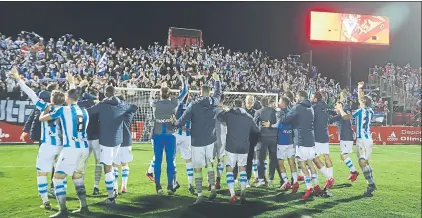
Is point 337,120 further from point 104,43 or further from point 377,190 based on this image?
point 104,43

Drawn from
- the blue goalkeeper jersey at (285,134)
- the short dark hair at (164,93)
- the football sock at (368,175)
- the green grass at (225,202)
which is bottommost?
the green grass at (225,202)

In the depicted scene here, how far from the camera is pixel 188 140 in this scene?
343 inches

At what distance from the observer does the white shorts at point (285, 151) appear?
8.45m

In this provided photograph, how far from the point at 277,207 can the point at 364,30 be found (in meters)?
30.1

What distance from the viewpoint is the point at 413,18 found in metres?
38.2

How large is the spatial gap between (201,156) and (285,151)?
2.19 m

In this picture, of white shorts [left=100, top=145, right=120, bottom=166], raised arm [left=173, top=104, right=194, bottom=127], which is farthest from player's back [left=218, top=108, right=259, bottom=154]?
white shorts [left=100, top=145, right=120, bottom=166]

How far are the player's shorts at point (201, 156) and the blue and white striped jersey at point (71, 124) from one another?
2.16 metres

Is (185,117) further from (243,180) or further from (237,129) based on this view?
(243,180)

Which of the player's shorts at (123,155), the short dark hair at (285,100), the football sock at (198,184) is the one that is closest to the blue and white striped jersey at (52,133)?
the player's shorts at (123,155)

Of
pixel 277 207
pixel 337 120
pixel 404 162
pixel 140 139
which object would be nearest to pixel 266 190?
pixel 277 207

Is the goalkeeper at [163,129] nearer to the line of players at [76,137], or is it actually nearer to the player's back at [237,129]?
the line of players at [76,137]

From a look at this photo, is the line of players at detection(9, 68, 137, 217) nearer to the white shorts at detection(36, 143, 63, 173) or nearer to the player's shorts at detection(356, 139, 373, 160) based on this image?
the white shorts at detection(36, 143, 63, 173)

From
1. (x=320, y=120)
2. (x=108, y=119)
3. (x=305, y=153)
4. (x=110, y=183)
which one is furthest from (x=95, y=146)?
(x=320, y=120)
